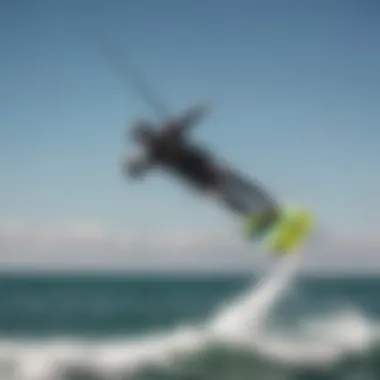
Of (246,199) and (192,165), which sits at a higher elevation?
(192,165)

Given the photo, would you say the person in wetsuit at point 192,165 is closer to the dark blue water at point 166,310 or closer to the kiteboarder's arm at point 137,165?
the kiteboarder's arm at point 137,165

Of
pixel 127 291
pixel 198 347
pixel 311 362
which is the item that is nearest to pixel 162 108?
pixel 127 291

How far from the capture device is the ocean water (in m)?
2.71

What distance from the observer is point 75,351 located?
2.73 meters

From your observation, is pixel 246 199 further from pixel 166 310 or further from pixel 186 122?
pixel 166 310

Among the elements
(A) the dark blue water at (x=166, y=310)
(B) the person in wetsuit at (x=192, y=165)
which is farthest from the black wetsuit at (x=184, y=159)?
(A) the dark blue water at (x=166, y=310)

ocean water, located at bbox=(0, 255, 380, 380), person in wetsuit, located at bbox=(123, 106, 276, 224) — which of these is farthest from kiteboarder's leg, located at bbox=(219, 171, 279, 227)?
ocean water, located at bbox=(0, 255, 380, 380)

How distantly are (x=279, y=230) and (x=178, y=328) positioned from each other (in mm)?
444

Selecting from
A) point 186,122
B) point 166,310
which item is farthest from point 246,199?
point 166,310

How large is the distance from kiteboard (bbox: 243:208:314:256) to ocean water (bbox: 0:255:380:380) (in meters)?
0.07

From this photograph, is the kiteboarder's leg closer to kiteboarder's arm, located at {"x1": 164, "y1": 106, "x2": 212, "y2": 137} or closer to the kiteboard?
the kiteboard

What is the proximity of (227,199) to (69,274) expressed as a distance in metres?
0.56

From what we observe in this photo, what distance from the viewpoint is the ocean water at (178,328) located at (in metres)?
2.71

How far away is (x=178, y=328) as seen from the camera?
2723 mm
